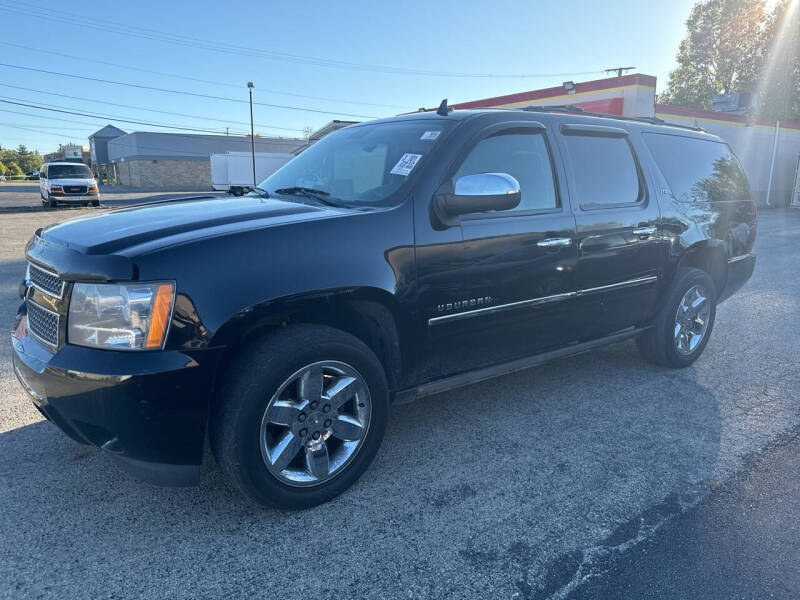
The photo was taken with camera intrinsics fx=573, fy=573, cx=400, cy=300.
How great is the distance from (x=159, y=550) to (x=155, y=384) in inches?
28.2

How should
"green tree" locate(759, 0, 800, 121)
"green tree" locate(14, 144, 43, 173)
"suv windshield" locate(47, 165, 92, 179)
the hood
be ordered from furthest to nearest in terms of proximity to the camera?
"green tree" locate(14, 144, 43, 173)
"green tree" locate(759, 0, 800, 121)
"suv windshield" locate(47, 165, 92, 179)
the hood

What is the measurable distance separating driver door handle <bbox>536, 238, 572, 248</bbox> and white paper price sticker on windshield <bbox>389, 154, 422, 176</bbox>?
878 millimetres

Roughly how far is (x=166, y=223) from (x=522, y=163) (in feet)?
6.72

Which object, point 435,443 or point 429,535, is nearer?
point 429,535

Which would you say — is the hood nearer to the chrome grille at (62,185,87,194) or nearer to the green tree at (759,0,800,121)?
the chrome grille at (62,185,87,194)

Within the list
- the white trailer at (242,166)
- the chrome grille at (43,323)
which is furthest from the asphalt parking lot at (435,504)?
the white trailer at (242,166)

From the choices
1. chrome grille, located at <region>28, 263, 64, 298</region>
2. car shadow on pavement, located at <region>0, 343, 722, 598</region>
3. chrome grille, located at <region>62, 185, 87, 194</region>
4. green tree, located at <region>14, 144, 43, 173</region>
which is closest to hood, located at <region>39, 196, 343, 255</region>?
chrome grille, located at <region>28, 263, 64, 298</region>

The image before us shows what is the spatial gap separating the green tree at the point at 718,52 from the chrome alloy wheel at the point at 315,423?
156 feet

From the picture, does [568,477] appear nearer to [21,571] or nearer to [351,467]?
[351,467]

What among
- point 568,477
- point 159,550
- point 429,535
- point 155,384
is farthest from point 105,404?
point 568,477

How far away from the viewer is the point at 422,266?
2.89 meters

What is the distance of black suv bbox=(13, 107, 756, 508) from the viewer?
227 centimetres

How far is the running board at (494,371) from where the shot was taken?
121 inches

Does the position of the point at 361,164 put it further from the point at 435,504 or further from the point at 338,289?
the point at 435,504
